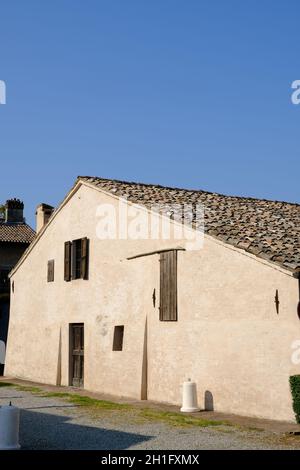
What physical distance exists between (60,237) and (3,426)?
12.1 metres

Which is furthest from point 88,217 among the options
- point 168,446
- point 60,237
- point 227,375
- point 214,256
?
point 168,446

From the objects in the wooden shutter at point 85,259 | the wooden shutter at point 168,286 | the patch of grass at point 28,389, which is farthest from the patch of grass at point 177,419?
the wooden shutter at point 85,259

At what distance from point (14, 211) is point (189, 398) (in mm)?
23832

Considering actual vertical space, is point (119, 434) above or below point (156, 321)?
below

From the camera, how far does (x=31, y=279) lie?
73.4ft

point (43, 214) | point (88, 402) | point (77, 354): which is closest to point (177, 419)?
point (88, 402)

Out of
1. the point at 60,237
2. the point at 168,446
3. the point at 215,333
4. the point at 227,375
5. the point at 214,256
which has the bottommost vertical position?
the point at 168,446

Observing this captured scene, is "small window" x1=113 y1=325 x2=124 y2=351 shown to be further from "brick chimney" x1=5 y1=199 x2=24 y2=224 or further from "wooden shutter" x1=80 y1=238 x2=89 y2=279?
"brick chimney" x1=5 y1=199 x2=24 y2=224

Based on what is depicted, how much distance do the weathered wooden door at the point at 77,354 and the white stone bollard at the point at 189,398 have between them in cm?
591

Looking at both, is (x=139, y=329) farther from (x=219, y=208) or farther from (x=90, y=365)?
(x=219, y=208)

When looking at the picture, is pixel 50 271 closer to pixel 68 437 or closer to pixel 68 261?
pixel 68 261

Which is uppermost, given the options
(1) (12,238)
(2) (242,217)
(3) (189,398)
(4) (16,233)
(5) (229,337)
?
(4) (16,233)

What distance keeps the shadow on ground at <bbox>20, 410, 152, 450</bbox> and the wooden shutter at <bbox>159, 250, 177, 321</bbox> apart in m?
3.95

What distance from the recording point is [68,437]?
10148 millimetres
